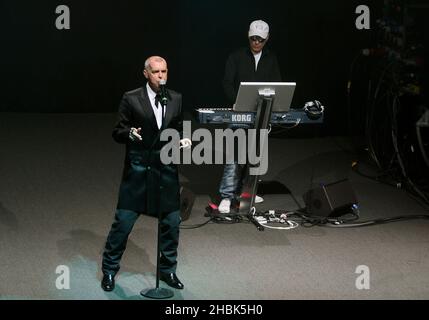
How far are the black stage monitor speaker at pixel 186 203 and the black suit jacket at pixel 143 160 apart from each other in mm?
1939

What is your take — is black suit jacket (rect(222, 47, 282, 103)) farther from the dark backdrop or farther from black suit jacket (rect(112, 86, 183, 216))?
the dark backdrop

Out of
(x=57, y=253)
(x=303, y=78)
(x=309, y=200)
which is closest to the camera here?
(x=57, y=253)

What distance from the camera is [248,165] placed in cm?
736

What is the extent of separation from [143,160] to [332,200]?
256 cm

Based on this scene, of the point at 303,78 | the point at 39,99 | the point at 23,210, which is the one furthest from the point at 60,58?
the point at 23,210

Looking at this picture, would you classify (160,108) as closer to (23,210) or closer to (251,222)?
(251,222)

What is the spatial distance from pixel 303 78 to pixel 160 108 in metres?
5.98

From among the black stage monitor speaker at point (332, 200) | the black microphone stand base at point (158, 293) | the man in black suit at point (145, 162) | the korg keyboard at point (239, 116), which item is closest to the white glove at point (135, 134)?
the man in black suit at point (145, 162)

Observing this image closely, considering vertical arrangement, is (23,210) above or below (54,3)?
below

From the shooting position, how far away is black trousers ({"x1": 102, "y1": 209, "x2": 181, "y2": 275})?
5.62m

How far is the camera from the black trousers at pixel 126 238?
5617 millimetres

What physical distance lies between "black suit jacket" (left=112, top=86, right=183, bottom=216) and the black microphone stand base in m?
0.53

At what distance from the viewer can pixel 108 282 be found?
5.79 meters

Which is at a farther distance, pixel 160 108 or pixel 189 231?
pixel 189 231
